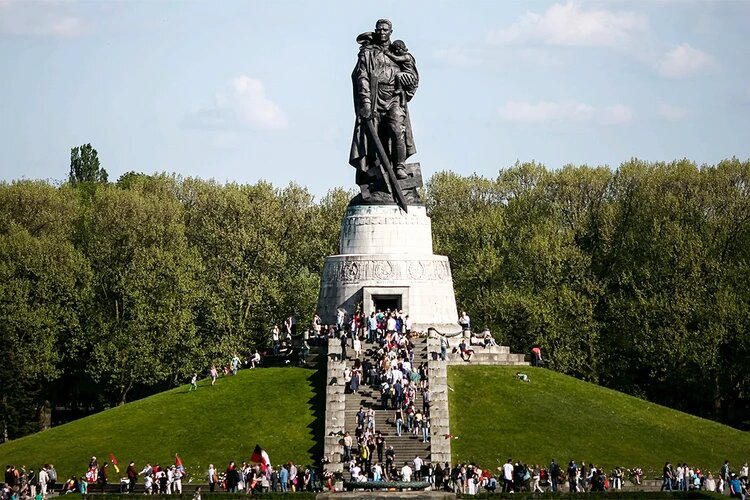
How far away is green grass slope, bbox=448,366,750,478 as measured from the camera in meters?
64.1

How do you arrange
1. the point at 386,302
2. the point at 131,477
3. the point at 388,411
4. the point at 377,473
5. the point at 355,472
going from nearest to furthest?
1. the point at 377,473
2. the point at 355,472
3. the point at 131,477
4. the point at 388,411
5. the point at 386,302

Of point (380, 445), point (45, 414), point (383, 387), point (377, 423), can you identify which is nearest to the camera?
point (380, 445)

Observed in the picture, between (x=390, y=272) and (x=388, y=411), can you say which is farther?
(x=390, y=272)

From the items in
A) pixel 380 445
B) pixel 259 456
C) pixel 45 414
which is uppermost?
pixel 45 414

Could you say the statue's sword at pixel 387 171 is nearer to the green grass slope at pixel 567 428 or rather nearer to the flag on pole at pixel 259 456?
the green grass slope at pixel 567 428

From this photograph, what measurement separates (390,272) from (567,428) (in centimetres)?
1446

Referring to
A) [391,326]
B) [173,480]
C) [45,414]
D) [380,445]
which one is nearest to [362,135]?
[391,326]

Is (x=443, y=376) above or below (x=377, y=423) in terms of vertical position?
above

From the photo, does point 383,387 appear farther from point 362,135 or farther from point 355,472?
point 362,135

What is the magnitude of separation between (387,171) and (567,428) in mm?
18416

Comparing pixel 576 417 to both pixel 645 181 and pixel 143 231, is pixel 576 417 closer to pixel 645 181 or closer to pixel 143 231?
pixel 645 181

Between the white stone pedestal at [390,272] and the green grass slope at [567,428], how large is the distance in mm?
4793

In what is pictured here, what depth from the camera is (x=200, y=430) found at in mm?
66375

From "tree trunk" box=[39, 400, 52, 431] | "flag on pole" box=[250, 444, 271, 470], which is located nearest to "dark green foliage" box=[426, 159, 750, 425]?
"tree trunk" box=[39, 400, 52, 431]
